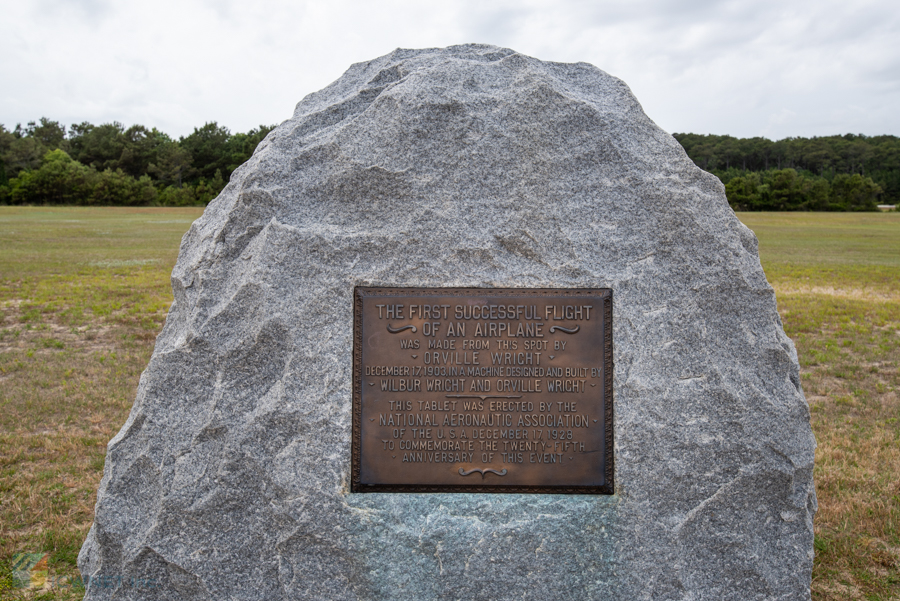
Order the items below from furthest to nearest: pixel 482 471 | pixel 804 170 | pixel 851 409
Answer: pixel 804 170, pixel 851 409, pixel 482 471

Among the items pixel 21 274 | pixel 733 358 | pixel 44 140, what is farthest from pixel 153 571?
pixel 44 140

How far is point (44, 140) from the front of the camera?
6962 centimetres

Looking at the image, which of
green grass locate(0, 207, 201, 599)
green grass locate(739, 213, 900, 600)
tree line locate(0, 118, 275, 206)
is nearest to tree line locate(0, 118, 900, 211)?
tree line locate(0, 118, 275, 206)

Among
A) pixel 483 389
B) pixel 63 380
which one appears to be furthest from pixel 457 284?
pixel 63 380

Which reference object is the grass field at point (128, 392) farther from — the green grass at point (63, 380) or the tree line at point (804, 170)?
the tree line at point (804, 170)

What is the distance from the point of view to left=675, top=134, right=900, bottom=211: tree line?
58.4m

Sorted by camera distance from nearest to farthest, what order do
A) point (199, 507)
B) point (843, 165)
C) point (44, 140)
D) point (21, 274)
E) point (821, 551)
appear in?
point (199, 507) → point (821, 551) → point (21, 274) → point (44, 140) → point (843, 165)

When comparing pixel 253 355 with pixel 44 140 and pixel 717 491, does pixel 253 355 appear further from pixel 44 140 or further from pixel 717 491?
pixel 44 140

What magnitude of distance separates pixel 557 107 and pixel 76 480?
15.1 ft

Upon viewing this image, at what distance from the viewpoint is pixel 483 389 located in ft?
10.8

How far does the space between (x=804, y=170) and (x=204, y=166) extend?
6633 cm

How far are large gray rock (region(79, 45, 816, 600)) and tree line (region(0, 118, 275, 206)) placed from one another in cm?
4579

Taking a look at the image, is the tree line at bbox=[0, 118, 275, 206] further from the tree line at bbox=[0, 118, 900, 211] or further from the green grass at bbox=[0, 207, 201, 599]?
the green grass at bbox=[0, 207, 201, 599]

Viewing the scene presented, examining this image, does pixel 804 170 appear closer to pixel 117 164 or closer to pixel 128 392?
pixel 117 164
